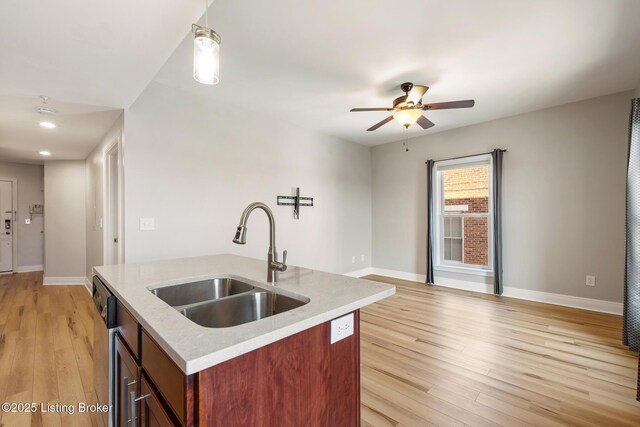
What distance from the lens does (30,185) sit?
6.17 m

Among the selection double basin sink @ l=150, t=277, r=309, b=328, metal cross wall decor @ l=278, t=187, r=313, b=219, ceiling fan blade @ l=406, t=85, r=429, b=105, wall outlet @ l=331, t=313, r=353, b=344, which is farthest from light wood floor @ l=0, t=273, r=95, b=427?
ceiling fan blade @ l=406, t=85, r=429, b=105

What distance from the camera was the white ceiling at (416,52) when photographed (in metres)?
2.01

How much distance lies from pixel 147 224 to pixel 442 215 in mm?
4352

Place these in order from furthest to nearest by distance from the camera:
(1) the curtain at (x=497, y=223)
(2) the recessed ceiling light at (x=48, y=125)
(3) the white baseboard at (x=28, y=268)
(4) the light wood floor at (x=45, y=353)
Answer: (3) the white baseboard at (x=28, y=268) → (1) the curtain at (x=497, y=223) → (2) the recessed ceiling light at (x=48, y=125) → (4) the light wood floor at (x=45, y=353)

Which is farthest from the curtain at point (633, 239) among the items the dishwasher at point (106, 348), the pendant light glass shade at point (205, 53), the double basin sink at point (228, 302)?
the dishwasher at point (106, 348)

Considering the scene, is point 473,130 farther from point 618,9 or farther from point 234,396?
point 234,396

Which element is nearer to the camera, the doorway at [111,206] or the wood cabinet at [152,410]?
the wood cabinet at [152,410]

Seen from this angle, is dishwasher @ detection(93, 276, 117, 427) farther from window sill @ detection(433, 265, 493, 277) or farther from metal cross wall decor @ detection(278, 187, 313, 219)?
window sill @ detection(433, 265, 493, 277)

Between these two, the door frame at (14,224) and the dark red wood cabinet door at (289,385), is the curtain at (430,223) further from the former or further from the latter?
the door frame at (14,224)

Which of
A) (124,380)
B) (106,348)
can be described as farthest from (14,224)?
(124,380)

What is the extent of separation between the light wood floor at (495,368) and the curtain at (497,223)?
0.56m

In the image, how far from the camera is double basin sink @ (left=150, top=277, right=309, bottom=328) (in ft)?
4.09

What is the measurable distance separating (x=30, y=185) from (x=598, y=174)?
9926 millimetres

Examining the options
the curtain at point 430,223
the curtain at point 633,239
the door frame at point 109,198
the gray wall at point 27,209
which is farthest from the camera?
the gray wall at point 27,209
